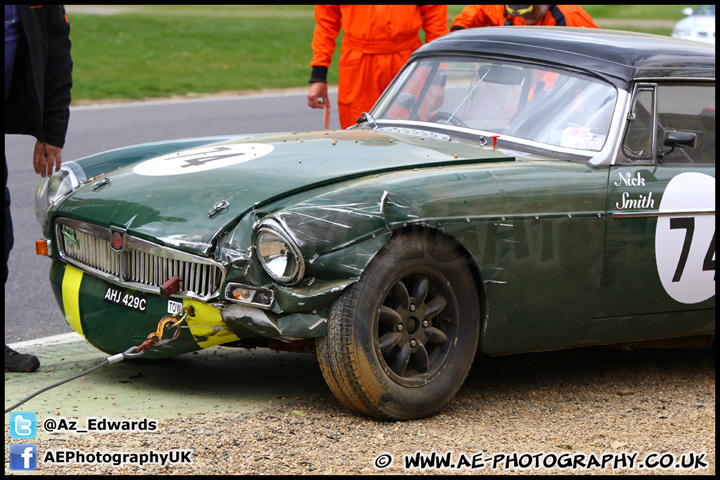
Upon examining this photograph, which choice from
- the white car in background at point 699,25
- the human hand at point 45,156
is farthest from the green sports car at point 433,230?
the white car in background at point 699,25

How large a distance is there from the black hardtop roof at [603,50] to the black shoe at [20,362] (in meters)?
2.70

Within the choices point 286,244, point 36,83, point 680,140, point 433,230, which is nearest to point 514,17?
point 680,140

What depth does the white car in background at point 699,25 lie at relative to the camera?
17656 millimetres

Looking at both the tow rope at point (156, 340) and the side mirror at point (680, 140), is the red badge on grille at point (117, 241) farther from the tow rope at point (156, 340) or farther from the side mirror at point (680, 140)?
the side mirror at point (680, 140)

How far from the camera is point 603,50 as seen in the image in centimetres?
444

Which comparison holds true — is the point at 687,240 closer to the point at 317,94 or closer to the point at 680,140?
the point at 680,140

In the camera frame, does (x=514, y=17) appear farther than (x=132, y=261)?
Yes

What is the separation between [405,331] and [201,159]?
133 cm

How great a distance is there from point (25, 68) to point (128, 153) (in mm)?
658

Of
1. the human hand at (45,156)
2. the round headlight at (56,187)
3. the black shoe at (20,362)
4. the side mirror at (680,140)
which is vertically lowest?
the black shoe at (20,362)

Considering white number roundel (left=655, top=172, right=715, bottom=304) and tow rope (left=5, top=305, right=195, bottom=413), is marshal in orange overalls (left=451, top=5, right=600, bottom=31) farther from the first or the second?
tow rope (left=5, top=305, right=195, bottom=413)

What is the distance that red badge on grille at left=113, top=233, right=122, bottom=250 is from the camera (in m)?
3.79

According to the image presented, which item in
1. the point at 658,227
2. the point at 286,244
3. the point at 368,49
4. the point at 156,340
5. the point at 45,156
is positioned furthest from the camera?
the point at 368,49

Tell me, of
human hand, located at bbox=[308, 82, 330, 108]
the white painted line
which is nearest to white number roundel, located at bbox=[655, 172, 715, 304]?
human hand, located at bbox=[308, 82, 330, 108]
